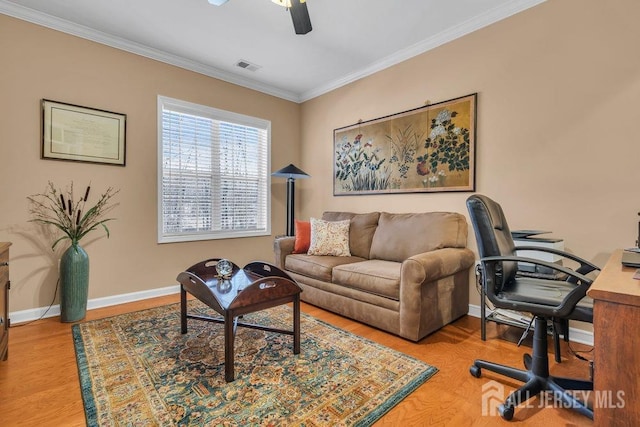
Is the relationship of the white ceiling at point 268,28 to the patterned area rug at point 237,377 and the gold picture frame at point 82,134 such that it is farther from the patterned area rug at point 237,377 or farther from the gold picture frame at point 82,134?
the patterned area rug at point 237,377

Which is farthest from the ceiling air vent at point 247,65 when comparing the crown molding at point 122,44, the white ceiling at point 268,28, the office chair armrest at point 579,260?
the office chair armrest at point 579,260

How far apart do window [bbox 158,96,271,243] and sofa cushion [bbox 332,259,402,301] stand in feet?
6.25

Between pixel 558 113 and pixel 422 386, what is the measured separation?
229 centimetres

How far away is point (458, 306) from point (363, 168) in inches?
75.3

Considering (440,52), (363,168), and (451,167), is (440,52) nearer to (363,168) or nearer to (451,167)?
(451,167)

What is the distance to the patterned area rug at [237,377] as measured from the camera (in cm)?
146

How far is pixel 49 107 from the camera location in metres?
2.75

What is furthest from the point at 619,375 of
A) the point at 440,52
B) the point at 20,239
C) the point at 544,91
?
the point at 20,239

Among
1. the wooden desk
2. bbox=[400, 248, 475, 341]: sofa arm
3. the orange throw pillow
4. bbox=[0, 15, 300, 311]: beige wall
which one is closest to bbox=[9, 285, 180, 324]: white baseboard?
bbox=[0, 15, 300, 311]: beige wall

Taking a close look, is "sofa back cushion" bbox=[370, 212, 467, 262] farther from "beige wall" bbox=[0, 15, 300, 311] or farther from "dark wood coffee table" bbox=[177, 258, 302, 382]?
"beige wall" bbox=[0, 15, 300, 311]

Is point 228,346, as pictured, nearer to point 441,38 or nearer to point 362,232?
point 362,232

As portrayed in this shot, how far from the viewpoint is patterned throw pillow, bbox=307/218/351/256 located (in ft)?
11.0

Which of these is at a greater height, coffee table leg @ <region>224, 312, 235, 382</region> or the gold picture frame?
the gold picture frame

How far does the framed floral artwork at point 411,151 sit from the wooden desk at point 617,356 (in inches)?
82.1
